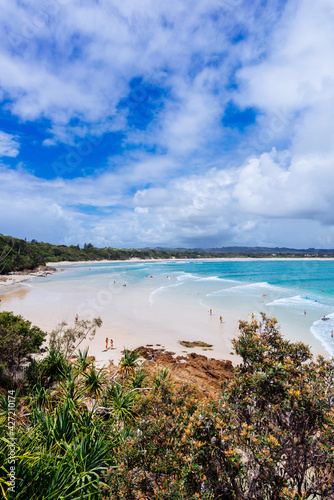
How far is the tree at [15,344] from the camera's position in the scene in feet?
32.9

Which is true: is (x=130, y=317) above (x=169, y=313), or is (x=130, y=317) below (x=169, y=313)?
above

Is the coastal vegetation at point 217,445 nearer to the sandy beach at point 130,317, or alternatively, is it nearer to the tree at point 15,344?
the tree at point 15,344

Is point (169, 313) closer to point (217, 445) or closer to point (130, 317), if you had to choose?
point (130, 317)

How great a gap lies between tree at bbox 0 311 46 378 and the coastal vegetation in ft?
16.9

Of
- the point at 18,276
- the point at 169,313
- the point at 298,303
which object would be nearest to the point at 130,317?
the point at 169,313

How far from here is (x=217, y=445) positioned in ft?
12.2

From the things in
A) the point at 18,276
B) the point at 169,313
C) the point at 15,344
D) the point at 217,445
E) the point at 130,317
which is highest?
the point at 217,445

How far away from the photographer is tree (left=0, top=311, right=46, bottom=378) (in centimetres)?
1003

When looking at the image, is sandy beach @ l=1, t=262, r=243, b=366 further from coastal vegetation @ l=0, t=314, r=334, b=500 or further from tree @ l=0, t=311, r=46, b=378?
coastal vegetation @ l=0, t=314, r=334, b=500

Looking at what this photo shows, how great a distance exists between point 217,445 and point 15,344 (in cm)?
981

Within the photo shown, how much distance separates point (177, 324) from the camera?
95.0ft

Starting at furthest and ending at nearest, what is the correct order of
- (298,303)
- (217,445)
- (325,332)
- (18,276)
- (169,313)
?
(18,276) → (298,303) → (169,313) → (325,332) → (217,445)

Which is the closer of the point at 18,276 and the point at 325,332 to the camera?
the point at 325,332

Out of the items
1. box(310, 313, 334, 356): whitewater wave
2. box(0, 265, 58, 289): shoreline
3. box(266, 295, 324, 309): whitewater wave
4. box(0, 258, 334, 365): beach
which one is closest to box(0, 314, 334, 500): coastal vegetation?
box(0, 258, 334, 365): beach
